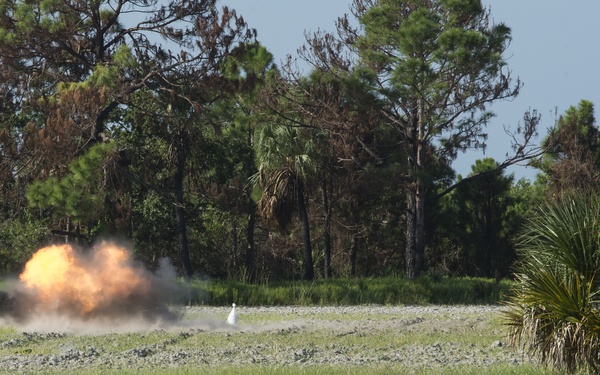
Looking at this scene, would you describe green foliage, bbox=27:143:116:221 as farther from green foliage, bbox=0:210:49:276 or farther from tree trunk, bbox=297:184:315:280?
tree trunk, bbox=297:184:315:280

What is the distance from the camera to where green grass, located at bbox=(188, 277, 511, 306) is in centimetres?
3300

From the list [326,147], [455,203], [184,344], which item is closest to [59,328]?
[184,344]

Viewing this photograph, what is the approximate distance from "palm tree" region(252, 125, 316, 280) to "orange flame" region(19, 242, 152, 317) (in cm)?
1794

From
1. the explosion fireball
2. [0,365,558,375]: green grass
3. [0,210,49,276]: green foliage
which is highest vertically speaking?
[0,210,49,276]: green foliage

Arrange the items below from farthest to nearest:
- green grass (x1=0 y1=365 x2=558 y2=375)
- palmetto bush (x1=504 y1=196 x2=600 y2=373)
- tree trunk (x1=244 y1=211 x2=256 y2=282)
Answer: tree trunk (x1=244 y1=211 x2=256 y2=282) < green grass (x1=0 y1=365 x2=558 y2=375) < palmetto bush (x1=504 y1=196 x2=600 y2=373)

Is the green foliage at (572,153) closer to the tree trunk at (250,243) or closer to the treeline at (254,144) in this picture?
the treeline at (254,144)

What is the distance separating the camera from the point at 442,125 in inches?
1711

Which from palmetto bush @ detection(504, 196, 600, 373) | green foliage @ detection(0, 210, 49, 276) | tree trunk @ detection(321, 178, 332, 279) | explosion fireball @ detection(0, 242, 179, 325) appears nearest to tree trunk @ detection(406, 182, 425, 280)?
tree trunk @ detection(321, 178, 332, 279)

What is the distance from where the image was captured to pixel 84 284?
22859mm

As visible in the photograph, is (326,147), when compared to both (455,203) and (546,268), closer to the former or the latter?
(455,203)

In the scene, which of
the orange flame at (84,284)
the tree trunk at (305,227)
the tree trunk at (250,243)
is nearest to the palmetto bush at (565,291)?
the orange flame at (84,284)

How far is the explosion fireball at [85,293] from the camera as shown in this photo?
22.8m

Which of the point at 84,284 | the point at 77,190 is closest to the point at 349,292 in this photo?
the point at 77,190

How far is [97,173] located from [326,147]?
42.6ft
